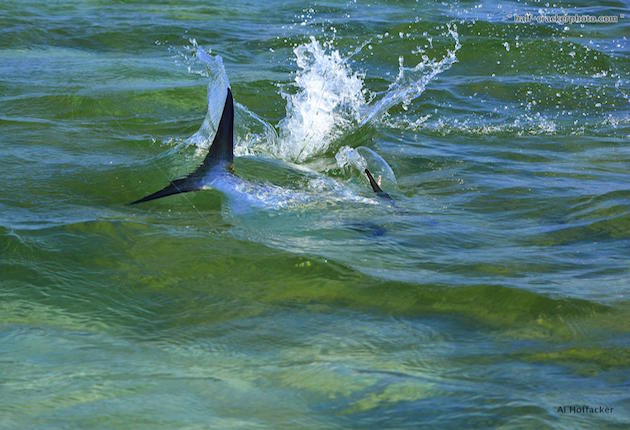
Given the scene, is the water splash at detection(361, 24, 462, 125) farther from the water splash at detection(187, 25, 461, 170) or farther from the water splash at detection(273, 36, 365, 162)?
the water splash at detection(273, 36, 365, 162)

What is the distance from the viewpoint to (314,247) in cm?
459

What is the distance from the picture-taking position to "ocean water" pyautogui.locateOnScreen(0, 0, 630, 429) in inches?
124

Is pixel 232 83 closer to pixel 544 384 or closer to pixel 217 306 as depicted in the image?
pixel 217 306

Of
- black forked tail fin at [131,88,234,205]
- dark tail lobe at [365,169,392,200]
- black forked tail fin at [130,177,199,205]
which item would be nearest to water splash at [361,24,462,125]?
dark tail lobe at [365,169,392,200]

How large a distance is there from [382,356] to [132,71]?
5.83 meters

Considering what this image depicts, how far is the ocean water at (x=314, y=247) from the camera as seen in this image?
3156 millimetres

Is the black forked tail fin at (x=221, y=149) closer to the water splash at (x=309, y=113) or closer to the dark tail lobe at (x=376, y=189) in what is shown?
the water splash at (x=309, y=113)

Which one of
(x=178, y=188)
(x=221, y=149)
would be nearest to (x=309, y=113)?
(x=221, y=149)

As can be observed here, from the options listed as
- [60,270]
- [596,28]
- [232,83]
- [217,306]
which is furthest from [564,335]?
[596,28]

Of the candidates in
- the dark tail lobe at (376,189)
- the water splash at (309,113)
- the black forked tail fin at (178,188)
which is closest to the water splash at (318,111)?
the water splash at (309,113)

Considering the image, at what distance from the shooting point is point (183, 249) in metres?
4.54

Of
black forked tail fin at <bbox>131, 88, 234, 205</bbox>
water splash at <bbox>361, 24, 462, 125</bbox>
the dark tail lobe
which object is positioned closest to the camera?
black forked tail fin at <bbox>131, 88, 234, 205</bbox>

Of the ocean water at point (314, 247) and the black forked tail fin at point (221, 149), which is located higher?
the black forked tail fin at point (221, 149)

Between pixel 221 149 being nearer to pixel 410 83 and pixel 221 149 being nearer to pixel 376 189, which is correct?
pixel 376 189
